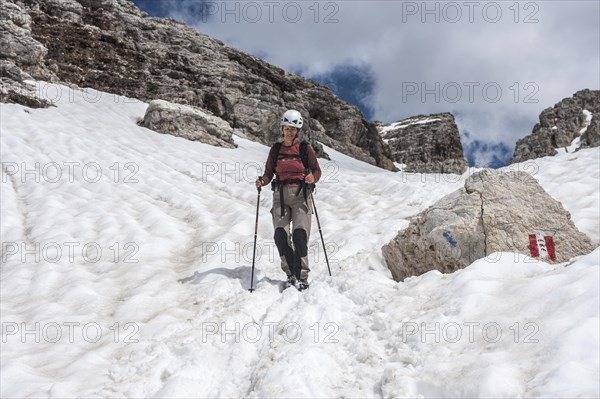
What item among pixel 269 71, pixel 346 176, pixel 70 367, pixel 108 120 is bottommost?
pixel 70 367

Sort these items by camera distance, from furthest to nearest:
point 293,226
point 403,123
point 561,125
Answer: point 561,125 < point 403,123 < point 293,226

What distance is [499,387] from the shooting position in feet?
10.7

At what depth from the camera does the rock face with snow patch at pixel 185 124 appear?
1053 inches

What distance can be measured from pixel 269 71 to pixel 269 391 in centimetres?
5445

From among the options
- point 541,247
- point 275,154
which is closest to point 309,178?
point 275,154

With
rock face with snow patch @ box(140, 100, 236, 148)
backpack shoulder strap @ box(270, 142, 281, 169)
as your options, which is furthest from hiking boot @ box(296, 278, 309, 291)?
rock face with snow patch @ box(140, 100, 236, 148)

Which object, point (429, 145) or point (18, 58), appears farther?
point (429, 145)

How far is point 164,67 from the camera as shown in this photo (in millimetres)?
44562

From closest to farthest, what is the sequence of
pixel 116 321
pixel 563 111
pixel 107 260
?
A: pixel 116 321, pixel 107 260, pixel 563 111

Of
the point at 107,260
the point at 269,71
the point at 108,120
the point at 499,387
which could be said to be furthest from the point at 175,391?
the point at 269,71

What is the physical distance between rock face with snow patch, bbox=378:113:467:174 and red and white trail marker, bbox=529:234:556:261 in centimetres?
8141

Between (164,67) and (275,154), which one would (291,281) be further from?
(164,67)

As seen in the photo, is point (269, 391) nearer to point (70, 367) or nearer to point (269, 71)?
point (70, 367)

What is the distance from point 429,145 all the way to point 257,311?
9555 cm
